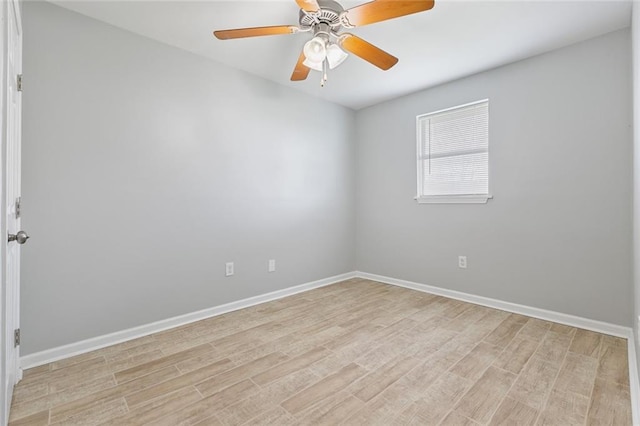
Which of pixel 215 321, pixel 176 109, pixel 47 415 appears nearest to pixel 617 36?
pixel 176 109

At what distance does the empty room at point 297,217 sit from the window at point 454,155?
0.07 ft

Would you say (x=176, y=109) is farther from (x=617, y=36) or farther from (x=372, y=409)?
(x=617, y=36)

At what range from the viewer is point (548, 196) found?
259 centimetres

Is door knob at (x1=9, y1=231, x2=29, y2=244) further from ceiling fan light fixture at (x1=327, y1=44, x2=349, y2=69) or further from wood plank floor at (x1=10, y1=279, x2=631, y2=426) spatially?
ceiling fan light fixture at (x1=327, y1=44, x2=349, y2=69)

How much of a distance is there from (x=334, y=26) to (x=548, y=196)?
2.29 metres

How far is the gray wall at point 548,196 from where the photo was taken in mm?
2281

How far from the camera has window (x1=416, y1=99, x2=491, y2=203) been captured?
3051 mm

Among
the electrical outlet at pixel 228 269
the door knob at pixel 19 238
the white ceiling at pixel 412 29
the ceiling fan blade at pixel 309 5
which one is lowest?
the electrical outlet at pixel 228 269

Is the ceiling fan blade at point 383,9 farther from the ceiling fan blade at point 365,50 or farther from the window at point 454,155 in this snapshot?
the window at point 454,155

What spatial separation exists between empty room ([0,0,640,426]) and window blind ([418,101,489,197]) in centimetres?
2

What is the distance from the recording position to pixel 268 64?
111 inches

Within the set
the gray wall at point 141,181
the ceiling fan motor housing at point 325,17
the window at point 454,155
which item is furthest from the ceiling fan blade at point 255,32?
the window at point 454,155

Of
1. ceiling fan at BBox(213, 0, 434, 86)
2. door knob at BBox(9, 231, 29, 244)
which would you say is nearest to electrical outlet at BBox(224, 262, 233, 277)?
door knob at BBox(9, 231, 29, 244)

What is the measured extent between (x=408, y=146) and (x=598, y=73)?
1.72 metres
